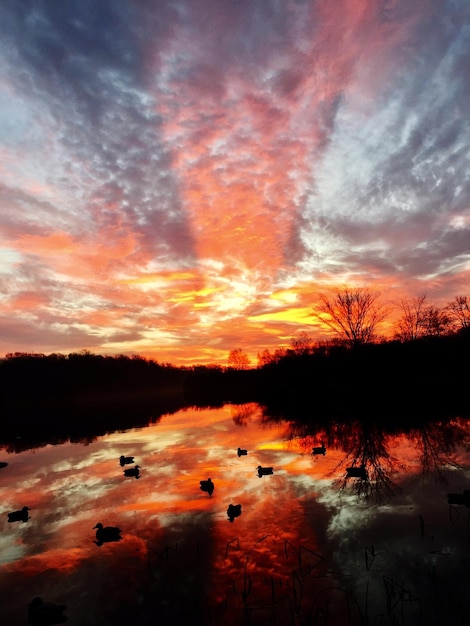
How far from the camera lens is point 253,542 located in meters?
11.3

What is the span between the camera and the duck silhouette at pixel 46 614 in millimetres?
7922

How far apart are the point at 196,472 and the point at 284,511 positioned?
875cm

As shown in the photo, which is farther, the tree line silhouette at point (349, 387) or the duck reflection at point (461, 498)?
the tree line silhouette at point (349, 387)

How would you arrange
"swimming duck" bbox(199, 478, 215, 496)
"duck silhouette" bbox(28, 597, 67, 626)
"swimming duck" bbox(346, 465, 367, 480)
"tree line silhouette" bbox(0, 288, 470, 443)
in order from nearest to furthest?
"duck silhouette" bbox(28, 597, 67, 626)
"swimming duck" bbox(199, 478, 215, 496)
"swimming duck" bbox(346, 465, 367, 480)
"tree line silhouette" bbox(0, 288, 470, 443)

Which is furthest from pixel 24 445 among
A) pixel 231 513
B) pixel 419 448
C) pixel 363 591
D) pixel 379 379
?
pixel 379 379

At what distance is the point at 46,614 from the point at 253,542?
5539 millimetres

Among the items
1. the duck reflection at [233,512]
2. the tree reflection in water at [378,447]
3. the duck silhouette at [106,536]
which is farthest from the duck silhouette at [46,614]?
the tree reflection in water at [378,447]

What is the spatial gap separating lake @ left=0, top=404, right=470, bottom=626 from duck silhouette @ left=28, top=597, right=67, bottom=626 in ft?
1.12

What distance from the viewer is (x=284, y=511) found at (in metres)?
13.8

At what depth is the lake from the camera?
26.4ft

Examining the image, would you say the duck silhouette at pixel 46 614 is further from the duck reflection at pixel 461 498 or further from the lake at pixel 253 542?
the duck reflection at pixel 461 498

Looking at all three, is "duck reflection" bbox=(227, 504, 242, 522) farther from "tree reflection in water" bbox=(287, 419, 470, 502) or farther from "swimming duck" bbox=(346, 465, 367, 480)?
"swimming duck" bbox=(346, 465, 367, 480)

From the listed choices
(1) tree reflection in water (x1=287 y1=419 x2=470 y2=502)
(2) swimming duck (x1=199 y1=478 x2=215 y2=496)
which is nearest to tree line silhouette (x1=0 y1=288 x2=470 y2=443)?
(1) tree reflection in water (x1=287 y1=419 x2=470 y2=502)

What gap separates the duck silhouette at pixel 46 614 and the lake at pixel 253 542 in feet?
1.12
